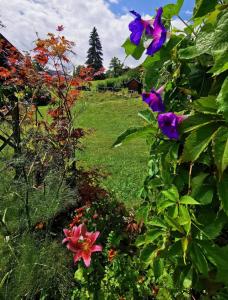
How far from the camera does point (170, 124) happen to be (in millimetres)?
1067

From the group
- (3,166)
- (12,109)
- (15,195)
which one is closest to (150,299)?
(15,195)

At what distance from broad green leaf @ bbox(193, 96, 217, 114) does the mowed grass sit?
0.86ft

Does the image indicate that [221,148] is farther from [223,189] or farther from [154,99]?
[154,99]

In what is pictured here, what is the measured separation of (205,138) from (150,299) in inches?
82.6

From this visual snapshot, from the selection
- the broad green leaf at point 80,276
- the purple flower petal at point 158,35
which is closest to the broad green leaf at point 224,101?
the purple flower petal at point 158,35

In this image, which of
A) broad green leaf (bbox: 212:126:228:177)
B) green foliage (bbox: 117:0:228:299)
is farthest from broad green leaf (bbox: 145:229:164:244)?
broad green leaf (bbox: 212:126:228:177)

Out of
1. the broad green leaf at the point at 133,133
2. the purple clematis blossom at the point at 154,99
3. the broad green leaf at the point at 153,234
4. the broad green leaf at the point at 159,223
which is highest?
the purple clematis blossom at the point at 154,99

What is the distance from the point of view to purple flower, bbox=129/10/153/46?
1.09m

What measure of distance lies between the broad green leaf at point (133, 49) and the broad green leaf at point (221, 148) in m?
0.38

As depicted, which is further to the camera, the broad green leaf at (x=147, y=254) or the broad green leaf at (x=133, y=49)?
the broad green leaf at (x=147, y=254)

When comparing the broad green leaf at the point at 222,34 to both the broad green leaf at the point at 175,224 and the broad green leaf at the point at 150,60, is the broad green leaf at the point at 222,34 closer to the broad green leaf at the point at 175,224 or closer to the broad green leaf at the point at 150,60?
the broad green leaf at the point at 150,60

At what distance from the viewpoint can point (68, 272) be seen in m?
3.14

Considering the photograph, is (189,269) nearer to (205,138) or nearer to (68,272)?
(205,138)

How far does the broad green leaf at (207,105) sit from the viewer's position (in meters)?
0.98
